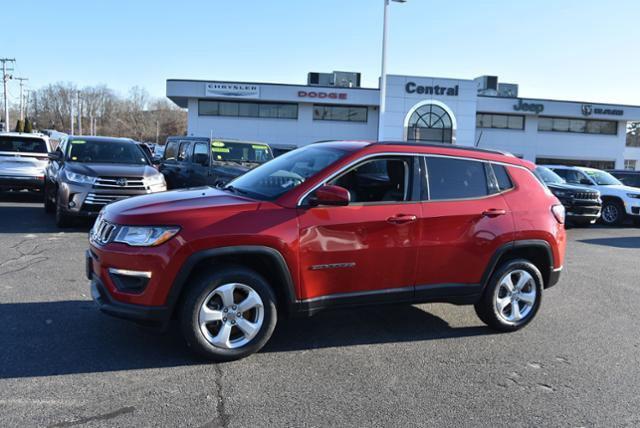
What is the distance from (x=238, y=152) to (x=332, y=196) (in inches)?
362

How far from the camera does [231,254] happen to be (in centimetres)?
427

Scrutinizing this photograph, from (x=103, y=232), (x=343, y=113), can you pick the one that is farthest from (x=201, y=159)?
(x=343, y=113)

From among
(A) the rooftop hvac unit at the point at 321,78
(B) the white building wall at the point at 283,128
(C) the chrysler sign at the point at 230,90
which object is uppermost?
(A) the rooftop hvac unit at the point at 321,78

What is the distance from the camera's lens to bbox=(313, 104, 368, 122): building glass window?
4225 centimetres

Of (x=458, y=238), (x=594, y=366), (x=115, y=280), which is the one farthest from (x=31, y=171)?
(x=594, y=366)

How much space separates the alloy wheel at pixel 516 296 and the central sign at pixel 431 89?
3570 centimetres

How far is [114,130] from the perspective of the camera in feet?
403

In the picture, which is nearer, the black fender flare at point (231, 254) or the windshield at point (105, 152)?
the black fender flare at point (231, 254)

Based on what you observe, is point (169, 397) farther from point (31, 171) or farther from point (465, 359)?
point (31, 171)

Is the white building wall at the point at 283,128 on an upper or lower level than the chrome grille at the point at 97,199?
upper

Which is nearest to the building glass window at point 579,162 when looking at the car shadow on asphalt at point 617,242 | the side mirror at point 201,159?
the car shadow on asphalt at point 617,242

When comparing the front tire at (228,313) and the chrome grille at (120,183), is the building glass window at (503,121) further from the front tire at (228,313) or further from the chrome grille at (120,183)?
the front tire at (228,313)

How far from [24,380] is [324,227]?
2451 mm

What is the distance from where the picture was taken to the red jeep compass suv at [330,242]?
13.7ft
